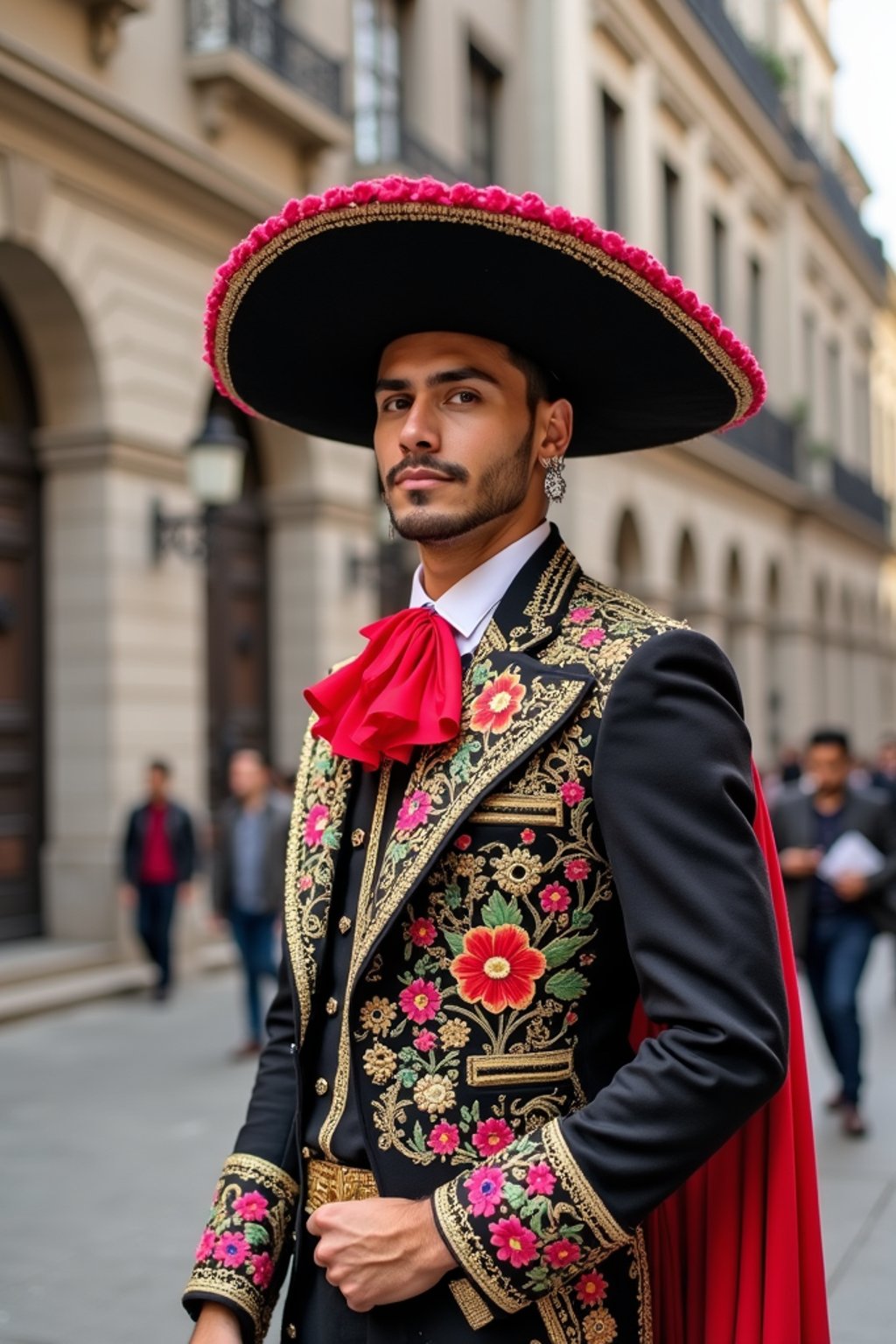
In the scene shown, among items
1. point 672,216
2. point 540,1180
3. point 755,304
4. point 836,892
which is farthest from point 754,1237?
point 755,304

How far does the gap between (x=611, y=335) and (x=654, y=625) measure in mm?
434

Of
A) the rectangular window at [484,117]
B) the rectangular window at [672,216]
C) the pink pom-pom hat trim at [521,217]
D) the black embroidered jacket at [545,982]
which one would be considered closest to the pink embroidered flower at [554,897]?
the black embroidered jacket at [545,982]

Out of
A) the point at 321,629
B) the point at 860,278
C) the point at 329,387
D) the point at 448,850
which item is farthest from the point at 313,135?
the point at 860,278

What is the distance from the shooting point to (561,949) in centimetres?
179

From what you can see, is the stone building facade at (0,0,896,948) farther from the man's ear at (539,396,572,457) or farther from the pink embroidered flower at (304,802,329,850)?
the pink embroidered flower at (304,802,329,850)

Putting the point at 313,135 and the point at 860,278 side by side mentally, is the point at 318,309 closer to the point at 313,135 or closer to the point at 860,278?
→ the point at 313,135

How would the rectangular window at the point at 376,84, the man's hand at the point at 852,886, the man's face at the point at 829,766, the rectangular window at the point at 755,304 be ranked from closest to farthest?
1. the man's hand at the point at 852,886
2. the man's face at the point at 829,766
3. the rectangular window at the point at 376,84
4. the rectangular window at the point at 755,304

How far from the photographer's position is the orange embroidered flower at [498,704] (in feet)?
6.25

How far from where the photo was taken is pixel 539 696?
188cm

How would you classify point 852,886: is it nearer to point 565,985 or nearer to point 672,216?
point 565,985

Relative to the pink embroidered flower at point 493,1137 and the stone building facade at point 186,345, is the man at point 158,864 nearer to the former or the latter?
the stone building facade at point 186,345

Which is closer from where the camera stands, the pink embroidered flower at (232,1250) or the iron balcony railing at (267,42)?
the pink embroidered flower at (232,1250)

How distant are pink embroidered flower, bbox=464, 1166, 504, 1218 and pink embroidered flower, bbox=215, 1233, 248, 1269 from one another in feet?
1.39

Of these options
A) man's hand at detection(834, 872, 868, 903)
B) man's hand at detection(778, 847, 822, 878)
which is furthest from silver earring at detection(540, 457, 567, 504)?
man's hand at detection(834, 872, 868, 903)
